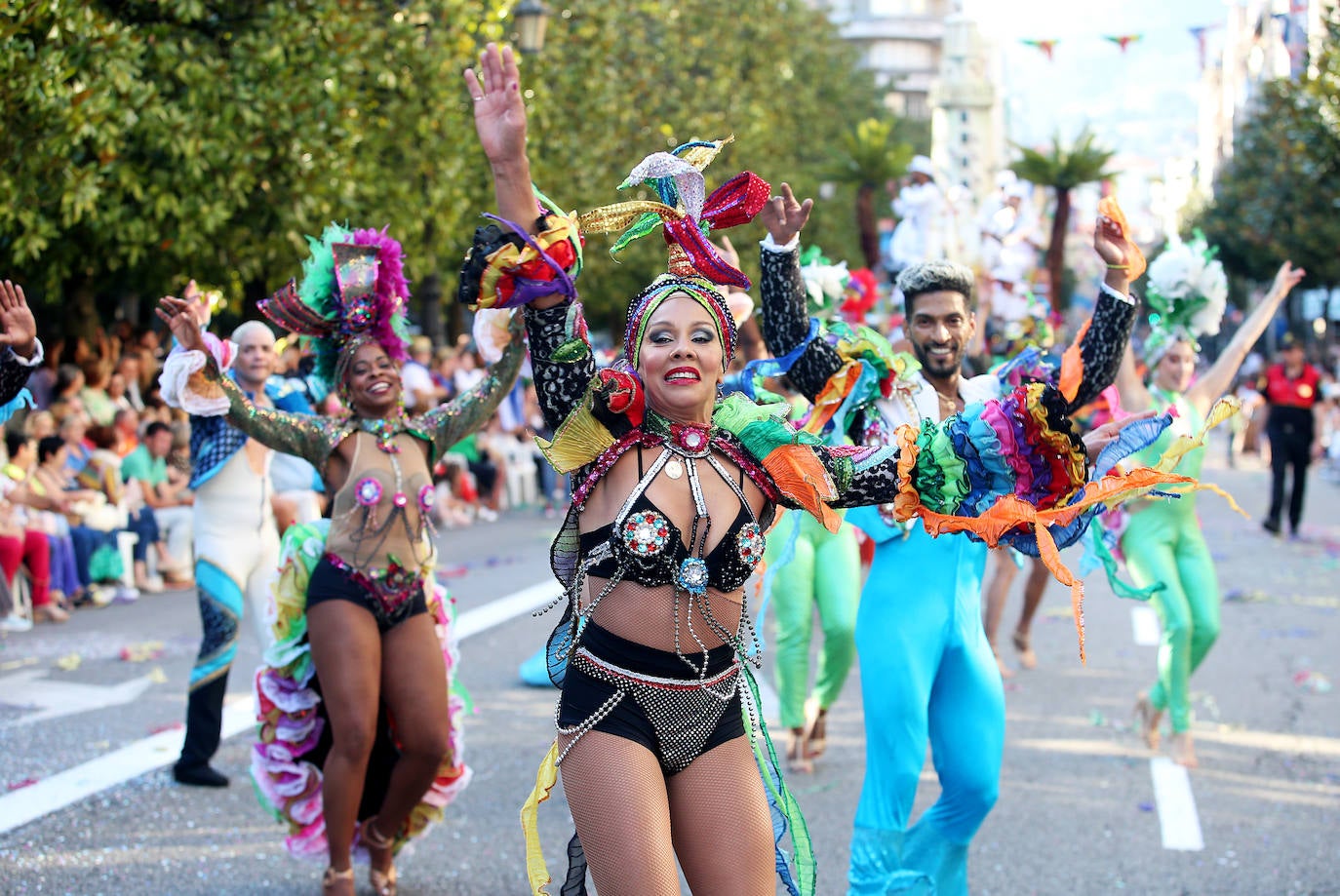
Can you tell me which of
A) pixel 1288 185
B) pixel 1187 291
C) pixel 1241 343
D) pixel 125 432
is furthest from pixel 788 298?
pixel 1288 185

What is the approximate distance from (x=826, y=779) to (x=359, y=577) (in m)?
2.63

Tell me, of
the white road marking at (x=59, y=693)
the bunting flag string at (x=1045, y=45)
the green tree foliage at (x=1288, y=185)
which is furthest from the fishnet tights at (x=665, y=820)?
the bunting flag string at (x=1045, y=45)

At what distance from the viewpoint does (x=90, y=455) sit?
1130cm

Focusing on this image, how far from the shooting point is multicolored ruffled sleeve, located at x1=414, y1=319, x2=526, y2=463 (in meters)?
5.16

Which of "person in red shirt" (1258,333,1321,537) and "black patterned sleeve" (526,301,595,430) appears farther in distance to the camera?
"person in red shirt" (1258,333,1321,537)

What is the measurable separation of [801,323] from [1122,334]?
3.12ft

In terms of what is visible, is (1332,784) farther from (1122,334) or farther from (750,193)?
(750,193)

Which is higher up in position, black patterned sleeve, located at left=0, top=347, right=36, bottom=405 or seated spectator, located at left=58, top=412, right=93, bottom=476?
black patterned sleeve, located at left=0, top=347, right=36, bottom=405

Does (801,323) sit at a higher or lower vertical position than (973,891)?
higher

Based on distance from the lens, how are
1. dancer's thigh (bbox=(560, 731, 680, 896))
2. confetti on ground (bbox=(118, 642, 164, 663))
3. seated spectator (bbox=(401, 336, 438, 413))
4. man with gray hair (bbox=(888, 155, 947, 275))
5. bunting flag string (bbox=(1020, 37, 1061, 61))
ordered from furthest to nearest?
bunting flag string (bbox=(1020, 37, 1061, 61))
seated spectator (bbox=(401, 336, 438, 413))
man with gray hair (bbox=(888, 155, 947, 275))
confetti on ground (bbox=(118, 642, 164, 663))
dancer's thigh (bbox=(560, 731, 680, 896))

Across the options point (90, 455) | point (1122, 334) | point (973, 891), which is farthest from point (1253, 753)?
point (90, 455)

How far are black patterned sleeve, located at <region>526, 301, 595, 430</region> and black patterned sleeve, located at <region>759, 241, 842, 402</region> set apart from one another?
1.13m

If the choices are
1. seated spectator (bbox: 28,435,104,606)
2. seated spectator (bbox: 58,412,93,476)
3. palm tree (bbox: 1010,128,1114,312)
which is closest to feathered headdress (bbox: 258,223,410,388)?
seated spectator (bbox: 28,435,104,606)

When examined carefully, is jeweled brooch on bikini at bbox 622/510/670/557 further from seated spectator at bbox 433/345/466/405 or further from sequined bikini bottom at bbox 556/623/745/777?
seated spectator at bbox 433/345/466/405
